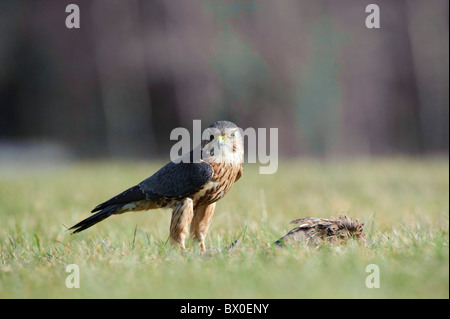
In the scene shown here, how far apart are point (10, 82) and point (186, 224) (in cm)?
2034

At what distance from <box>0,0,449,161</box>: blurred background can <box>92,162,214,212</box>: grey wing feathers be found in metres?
11.7

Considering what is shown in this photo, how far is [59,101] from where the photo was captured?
22031mm

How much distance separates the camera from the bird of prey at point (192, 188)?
4.80 meters

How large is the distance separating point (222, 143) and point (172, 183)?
57 centimetres

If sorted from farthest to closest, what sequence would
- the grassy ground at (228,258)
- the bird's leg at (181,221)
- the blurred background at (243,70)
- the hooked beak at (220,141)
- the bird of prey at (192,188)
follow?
1. the blurred background at (243,70)
2. the hooked beak at (220,141)
3. the bird of prey at (192,188)
4. the bird's leg at (181,221)
5. the grassy ground at (228,258)

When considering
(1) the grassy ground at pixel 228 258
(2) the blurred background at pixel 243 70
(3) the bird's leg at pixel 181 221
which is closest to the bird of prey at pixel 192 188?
(3) the bird's leg at pixel 181 221

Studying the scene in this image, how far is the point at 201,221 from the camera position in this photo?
16.8ft

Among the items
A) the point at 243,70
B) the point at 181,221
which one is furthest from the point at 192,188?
the point at 243,70

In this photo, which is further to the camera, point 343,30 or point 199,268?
point 343,30

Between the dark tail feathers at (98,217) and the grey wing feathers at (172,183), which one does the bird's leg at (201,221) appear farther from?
the dark tail feathers at (98,217)

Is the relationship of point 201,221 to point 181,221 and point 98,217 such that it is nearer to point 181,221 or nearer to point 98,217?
point 181,221

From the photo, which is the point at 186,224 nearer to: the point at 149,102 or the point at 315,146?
the point at 315,146

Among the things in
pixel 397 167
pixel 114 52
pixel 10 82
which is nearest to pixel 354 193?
pixel 397 167

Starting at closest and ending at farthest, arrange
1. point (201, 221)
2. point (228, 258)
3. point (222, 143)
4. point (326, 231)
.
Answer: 1. point (228, 258)
2. point (326, 231)
3. point (222, 143)
4. point (201, 221)
